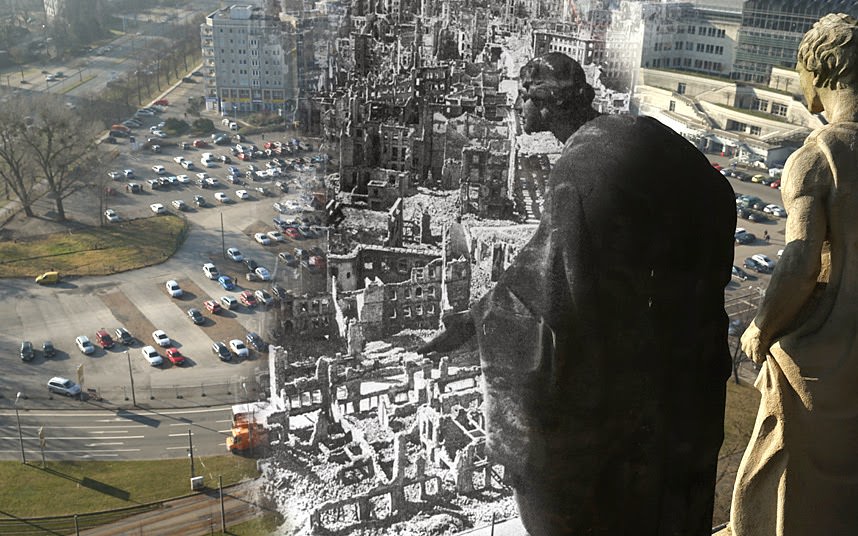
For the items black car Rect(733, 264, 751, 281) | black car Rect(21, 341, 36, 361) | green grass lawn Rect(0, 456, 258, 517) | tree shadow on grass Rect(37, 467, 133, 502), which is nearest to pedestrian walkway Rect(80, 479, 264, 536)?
green grass lawn Rect(0, 456, 258, 517)

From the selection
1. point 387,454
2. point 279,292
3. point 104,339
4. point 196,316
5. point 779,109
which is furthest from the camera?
point 779,109

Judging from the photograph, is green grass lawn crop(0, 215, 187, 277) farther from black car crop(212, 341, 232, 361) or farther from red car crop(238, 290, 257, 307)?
black car crop(212, 341, 232, 361)

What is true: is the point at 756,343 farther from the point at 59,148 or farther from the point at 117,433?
the point at 59,148

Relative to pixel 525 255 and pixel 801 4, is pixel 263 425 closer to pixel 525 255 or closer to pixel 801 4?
pixel 525 255

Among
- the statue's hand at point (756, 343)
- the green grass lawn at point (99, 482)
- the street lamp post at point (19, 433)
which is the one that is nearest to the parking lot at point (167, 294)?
the street lamp post at point (19, 433)

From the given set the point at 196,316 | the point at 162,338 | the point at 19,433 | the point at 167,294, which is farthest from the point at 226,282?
the point at 19,433

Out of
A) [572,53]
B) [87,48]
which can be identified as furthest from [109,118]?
[572,53]

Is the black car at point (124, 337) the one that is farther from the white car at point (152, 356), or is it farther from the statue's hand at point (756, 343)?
the statue's hand at point (756, 343)

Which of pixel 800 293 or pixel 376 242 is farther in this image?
pixel 376 242
